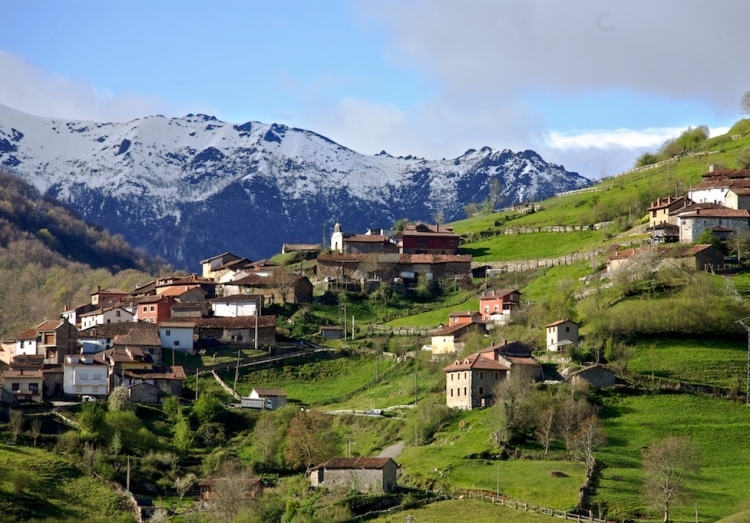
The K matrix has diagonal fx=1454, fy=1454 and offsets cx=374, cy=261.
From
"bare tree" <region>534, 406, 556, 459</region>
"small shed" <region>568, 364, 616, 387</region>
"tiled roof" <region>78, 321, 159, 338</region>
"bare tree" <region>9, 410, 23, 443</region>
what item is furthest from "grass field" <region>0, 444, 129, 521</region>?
"small shed" <region>568, 364, 616, 387</region>

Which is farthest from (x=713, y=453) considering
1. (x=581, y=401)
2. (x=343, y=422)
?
(x=343, y=422)

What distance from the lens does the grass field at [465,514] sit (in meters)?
81.7

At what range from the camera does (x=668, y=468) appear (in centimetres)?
8625

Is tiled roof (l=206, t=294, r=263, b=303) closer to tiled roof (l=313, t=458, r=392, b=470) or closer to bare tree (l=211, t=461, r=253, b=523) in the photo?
bare tree (l=211, t=461, r=253, b=523)

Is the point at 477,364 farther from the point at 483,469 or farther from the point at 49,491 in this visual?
the point at 49,491

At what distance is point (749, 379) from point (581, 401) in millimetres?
13619

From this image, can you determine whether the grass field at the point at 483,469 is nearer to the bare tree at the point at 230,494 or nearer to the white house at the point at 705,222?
the bare tree at the point at 230,494

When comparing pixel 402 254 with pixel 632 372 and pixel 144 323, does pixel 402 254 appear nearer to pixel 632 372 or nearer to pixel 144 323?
pixel 144 323

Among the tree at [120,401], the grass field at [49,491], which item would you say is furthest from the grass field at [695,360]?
the grass field at [49,491]

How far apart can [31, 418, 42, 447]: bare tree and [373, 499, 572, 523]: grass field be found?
27073mm

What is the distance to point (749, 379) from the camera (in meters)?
102

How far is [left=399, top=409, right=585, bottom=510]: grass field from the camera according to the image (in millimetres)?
85188

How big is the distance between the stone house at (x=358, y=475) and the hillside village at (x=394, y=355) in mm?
130

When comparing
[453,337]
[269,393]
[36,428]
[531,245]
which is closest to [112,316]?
[269,393]
